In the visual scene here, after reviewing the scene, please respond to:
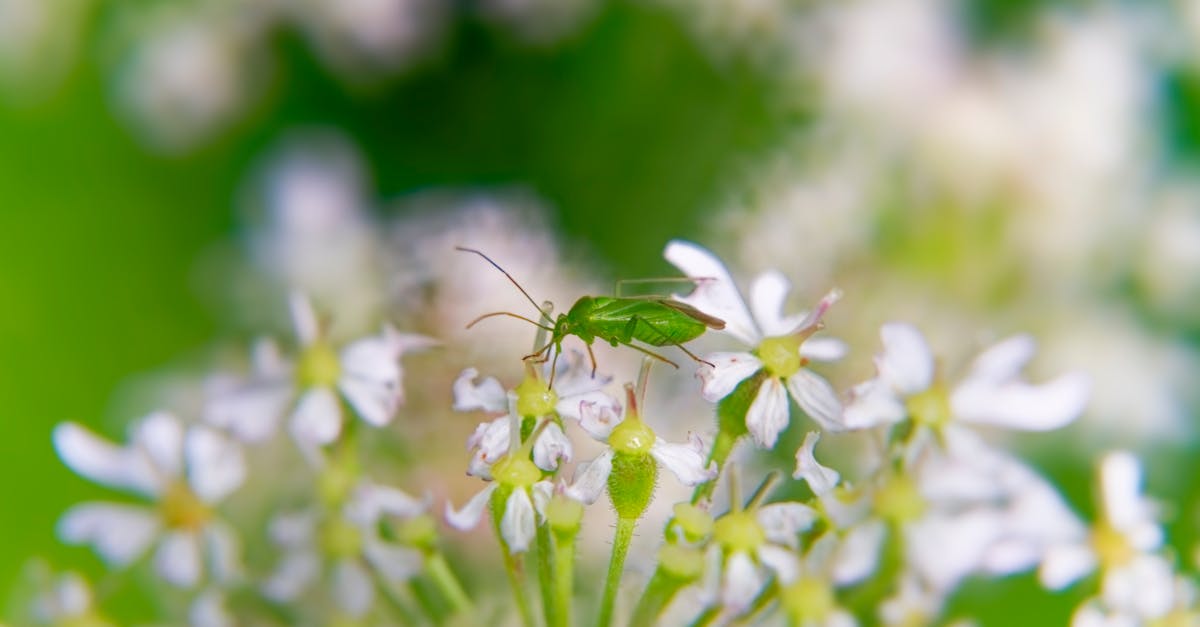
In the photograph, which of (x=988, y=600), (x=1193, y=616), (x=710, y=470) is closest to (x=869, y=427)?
(x=710, y=470)

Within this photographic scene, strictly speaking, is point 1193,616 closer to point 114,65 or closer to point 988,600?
point 988,600

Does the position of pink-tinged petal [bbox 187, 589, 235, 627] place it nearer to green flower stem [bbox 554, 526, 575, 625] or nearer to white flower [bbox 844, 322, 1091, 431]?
green flower stem [bbox 554, 526, 575, 625]

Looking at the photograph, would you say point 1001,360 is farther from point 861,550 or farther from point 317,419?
point 317,419

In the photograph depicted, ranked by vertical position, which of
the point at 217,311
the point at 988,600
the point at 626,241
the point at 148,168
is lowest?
the point at 988,600

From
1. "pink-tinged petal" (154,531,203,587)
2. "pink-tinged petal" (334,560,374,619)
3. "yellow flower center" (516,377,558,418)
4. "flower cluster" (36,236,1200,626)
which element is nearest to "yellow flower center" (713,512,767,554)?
"flower cluster" (36,236,1200,626)

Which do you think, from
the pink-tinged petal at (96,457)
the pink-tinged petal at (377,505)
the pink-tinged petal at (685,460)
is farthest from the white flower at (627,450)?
the pink-tinged petal at (96,457)

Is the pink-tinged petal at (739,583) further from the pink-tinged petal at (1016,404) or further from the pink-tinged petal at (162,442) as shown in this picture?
the pink-tinged petal at (162,442)
